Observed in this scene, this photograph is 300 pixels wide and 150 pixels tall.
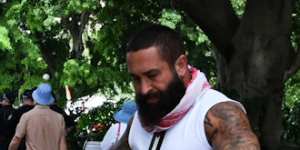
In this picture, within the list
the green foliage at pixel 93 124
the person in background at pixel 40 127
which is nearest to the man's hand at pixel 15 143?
the person in background at pixel 40 127

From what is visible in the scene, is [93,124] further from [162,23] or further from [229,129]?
[229,129]

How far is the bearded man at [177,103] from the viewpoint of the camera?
2371mm

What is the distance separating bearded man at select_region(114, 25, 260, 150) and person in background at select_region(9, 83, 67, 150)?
544 cm

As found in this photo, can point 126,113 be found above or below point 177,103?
below

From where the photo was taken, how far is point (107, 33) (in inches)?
694

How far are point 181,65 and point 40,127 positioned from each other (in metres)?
5.58

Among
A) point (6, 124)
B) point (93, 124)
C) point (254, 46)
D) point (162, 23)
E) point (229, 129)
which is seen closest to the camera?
point (229, 129)

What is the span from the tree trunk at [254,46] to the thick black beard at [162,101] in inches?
240

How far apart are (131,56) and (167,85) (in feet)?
0.55

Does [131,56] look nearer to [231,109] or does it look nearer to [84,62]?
[231,109]

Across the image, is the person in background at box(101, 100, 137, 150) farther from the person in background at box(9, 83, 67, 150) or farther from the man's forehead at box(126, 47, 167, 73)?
the man's forehead at box(126, 47, 167, 73)

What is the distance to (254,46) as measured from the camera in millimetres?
8844

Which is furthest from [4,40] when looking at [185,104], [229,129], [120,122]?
[229,129]

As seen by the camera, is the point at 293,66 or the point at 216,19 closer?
the point at 216,19
